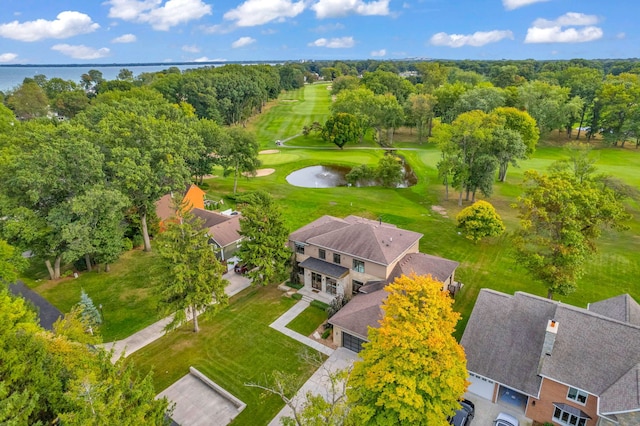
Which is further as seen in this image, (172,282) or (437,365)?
(172,282)

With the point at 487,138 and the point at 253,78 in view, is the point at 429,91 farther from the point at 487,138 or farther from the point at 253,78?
the point at 487,138

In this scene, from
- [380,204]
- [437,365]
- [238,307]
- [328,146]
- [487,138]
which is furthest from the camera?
[328,146]

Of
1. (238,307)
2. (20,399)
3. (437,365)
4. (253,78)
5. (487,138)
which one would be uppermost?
(253,78)

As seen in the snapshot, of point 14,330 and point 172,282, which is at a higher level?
point 14,330

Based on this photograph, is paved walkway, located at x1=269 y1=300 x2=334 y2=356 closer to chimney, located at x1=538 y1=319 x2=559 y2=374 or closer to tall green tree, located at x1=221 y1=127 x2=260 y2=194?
chimney, located at x1=538 y1=319 x2=559 y2=374

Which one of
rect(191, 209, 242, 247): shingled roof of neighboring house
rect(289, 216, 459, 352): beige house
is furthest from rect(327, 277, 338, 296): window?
rect(191, 209, 242, 247): shingled roof of neighboring house

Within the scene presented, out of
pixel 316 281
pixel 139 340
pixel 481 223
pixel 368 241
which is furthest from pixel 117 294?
pixel 481 223

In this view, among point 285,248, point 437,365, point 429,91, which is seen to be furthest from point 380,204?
point 429,91
